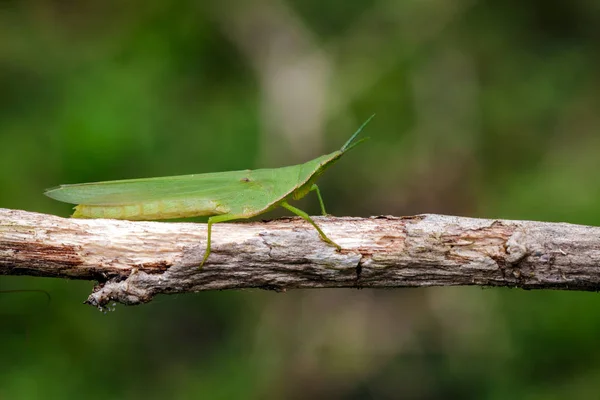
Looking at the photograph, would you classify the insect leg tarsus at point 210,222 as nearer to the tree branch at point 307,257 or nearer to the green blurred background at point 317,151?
the tree branch at point 307,257

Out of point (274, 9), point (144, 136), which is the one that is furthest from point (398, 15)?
point (144, 136)

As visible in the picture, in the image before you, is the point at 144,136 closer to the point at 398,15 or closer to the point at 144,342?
the point at 144,342

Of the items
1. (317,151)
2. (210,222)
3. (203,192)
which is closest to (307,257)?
(210,222)

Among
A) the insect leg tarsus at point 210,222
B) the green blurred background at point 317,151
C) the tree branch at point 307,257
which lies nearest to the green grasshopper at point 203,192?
the insect leg tarsus at point 210,222

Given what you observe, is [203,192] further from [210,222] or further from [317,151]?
[317,151]

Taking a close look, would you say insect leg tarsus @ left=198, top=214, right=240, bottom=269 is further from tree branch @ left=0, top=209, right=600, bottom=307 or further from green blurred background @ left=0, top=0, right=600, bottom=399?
green blurred background @ left=0, top=0, right=600, bottom=399

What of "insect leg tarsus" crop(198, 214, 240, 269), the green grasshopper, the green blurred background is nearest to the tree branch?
"insect leg tarsus" crop(198, 214, 240, 269)

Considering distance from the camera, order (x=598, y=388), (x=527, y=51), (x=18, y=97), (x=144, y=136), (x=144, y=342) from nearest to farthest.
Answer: (x=598, y=388)
(x=144, y=342)
(x=144, y=136)
(x=18, y=97)
(x=527, y=51)
